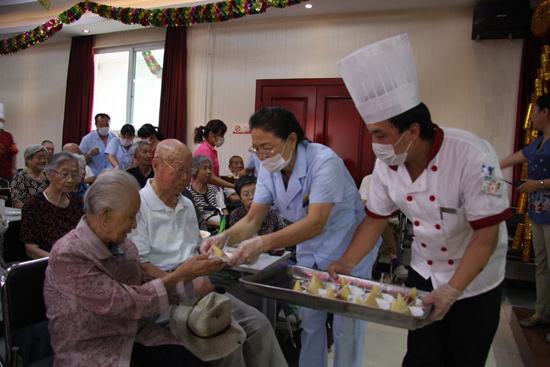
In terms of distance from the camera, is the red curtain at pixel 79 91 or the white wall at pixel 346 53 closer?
the white wall at pixel 346 53

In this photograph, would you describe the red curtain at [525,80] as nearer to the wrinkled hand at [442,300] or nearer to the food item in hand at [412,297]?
the food item in hand at [412,297]

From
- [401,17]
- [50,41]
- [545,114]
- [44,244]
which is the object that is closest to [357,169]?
[401,17]

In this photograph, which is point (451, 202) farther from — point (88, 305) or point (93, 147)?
point (93, 147)

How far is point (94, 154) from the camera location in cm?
561

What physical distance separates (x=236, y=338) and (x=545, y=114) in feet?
8.52

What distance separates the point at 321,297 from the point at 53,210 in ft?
5.77

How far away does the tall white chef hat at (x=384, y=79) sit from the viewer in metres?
1.31

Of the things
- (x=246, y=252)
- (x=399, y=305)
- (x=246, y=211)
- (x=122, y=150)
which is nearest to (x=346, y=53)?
(x=246, y=211)

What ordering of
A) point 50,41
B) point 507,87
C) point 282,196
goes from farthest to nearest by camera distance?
1. point 50,41
2. point 507,87
3. point 282,196

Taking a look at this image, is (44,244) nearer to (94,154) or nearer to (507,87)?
(94,154)

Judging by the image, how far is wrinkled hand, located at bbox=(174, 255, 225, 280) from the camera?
1479mm

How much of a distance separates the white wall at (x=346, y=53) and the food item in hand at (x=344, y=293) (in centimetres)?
404

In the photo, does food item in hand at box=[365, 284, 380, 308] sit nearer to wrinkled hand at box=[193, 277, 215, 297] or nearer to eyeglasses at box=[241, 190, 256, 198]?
wrinkled hand at box=[193, 277, 215, 297]

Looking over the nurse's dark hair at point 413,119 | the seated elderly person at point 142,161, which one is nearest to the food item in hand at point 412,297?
the nurse's dark hair at point 413,119
